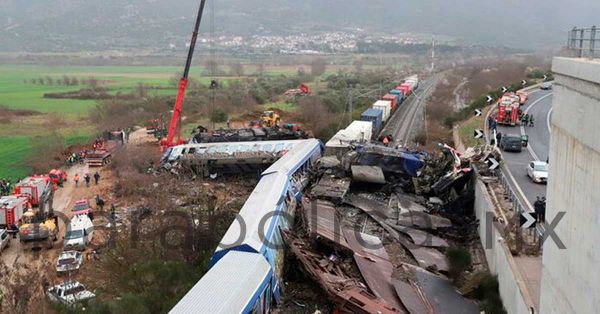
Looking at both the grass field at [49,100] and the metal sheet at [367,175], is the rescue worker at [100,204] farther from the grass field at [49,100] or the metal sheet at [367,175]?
the metal sheet at [367,175]

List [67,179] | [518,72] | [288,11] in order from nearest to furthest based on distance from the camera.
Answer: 1. [67,179]
2. [518,72]
3. [288,11]

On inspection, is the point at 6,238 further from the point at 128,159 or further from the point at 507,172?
the point at 507,172

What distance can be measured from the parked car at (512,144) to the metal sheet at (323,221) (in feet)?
34.6

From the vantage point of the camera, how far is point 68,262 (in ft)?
56.3

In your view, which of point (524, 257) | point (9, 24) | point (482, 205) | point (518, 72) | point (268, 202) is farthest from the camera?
point (9, 24)

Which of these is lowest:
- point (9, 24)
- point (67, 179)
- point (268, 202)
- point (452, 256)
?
point (67, 179)

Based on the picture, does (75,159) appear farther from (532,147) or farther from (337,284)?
(337,284)

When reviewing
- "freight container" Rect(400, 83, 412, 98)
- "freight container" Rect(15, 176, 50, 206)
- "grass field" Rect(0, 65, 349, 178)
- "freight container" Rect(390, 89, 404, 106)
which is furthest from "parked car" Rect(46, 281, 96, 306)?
"freight container" Rect(400, 83, 412, 98)

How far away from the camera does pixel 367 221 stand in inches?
674

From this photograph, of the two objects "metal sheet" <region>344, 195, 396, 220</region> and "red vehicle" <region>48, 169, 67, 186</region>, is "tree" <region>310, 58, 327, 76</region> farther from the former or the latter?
"metal sheet" <region>344, 195, 396, 220</region>

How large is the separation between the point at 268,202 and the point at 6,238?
1148cm

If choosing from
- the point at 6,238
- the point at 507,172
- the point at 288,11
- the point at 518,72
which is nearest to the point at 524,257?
the point at 507,172

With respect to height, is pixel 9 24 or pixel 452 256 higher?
pixel 9 24

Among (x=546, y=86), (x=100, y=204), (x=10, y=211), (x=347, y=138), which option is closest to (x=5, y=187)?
(x=10, y=211)
